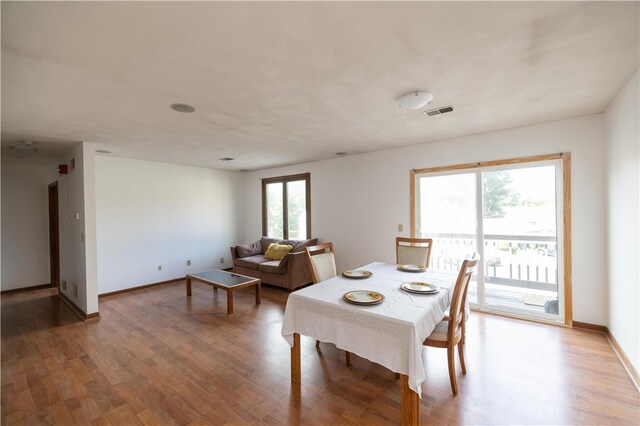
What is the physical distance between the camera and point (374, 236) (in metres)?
4.70

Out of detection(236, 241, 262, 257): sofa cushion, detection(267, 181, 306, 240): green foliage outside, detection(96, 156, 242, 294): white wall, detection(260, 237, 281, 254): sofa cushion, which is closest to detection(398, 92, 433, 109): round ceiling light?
detection(267, 181, 306, 240): green foliage outside

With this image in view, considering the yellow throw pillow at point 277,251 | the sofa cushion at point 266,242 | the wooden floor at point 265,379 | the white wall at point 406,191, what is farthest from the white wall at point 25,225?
the yellow throw pillow at point 277,251

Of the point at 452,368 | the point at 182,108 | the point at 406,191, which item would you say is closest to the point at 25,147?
the point at 182,108

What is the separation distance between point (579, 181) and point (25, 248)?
28.9 feet

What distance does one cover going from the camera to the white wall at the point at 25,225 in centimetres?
495

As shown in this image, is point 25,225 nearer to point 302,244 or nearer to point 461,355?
point 302,244

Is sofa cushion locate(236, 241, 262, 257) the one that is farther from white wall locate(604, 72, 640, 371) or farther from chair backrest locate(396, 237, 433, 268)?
white wall locate(604, 72, 640, 371)

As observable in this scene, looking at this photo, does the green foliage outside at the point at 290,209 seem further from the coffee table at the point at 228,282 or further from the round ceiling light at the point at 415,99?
the round ceiling light at the point at 415,99

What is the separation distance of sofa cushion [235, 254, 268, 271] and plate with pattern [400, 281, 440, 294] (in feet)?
11.3

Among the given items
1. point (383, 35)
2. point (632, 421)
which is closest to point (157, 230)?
point (383, 35)

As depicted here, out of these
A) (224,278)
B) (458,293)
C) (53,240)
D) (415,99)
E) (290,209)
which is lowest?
(224,278)

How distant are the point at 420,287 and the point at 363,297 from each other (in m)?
0.54

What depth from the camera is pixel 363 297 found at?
6.72 ft

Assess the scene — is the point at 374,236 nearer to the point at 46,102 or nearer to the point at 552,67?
the point at 552,67
